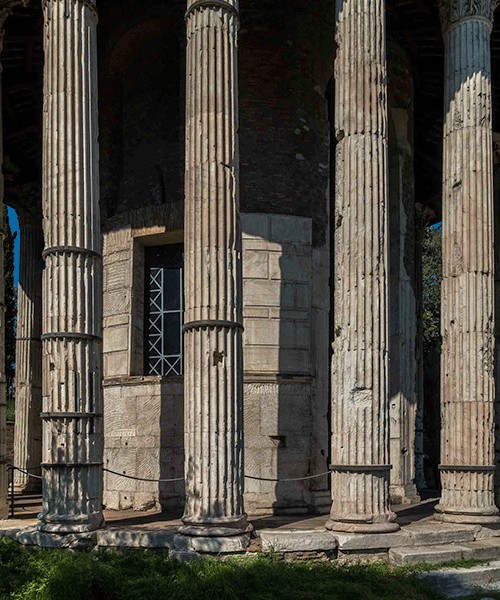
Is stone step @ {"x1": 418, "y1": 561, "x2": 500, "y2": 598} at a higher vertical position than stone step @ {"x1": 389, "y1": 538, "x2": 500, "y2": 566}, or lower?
lower

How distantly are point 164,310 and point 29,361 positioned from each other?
6.57 meters

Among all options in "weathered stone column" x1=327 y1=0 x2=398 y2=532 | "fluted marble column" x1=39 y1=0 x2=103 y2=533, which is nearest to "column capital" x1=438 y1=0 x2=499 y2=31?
"weathered stone column" x1=327 y1=0 x2=398 y2=532

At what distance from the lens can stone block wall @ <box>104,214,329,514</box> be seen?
14633 mm

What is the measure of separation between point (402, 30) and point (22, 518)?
Result: 37.5 ft

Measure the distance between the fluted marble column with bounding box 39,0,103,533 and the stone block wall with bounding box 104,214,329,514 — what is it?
11.0ft

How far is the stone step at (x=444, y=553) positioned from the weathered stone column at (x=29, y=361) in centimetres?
1131

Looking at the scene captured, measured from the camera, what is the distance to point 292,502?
14.6m

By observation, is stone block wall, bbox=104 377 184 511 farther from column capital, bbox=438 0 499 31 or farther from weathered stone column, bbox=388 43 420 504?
column capital, bbox=438 0 499 31

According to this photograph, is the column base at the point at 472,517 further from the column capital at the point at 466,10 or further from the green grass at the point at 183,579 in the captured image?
the column capital at the point at 466,10

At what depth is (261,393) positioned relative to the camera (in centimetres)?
1468

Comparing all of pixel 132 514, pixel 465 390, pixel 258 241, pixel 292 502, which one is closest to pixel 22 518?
pixel 132 514

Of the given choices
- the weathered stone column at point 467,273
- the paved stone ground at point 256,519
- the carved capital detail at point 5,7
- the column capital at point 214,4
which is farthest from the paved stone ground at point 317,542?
the carved capital detail at point 5,7

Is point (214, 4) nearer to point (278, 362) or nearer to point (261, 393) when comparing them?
point (278, 362)

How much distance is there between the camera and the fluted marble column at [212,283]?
11.1 meters
